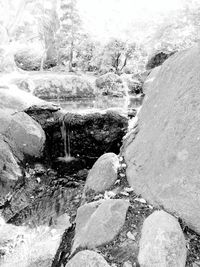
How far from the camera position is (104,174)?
4.50 meters

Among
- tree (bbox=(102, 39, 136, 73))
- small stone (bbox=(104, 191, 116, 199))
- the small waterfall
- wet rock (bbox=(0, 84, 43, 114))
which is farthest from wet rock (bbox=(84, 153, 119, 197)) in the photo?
tree (bbox=(102, 39, 136, 73))

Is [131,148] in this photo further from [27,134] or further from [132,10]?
[132,10]

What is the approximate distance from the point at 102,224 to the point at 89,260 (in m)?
0.53

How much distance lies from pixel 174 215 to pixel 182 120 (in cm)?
137

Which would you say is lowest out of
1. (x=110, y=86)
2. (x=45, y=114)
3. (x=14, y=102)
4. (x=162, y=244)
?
(x=110, y=86)

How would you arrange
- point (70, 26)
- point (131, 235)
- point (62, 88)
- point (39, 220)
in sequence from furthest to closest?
point (70, 26) → point (62, 88) → point (39, 220) → point (131, 235)

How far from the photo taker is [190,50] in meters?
4.75

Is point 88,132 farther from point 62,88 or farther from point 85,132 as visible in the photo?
point 62,88

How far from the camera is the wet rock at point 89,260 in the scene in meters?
2.76

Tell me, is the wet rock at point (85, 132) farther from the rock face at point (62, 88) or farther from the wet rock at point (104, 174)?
the rock face at point (62, 88)

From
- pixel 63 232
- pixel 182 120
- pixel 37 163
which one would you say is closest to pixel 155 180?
pixel 182 120

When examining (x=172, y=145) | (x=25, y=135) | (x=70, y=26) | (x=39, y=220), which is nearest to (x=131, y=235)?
(x=172, y=145)

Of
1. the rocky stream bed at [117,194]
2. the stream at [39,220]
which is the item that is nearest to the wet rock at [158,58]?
the rocky stream bed at [117,194]

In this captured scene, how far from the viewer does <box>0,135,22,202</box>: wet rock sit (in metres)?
6.10
